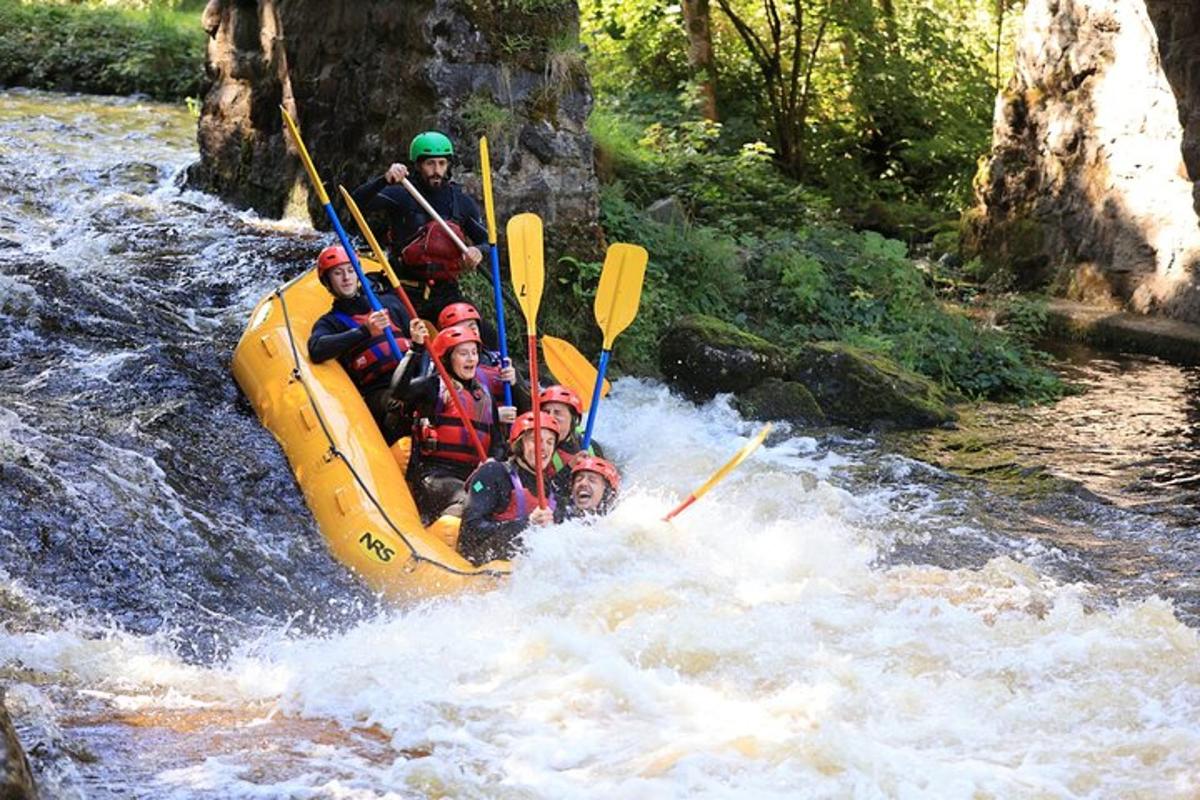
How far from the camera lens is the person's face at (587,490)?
216 inches

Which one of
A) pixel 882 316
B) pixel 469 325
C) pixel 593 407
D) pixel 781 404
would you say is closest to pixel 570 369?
pixel 593 407

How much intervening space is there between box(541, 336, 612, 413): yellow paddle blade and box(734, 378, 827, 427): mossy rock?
3.79 feet

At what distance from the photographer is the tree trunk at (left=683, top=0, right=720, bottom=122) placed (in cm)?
1273

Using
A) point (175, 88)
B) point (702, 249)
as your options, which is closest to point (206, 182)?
point (702, 249)

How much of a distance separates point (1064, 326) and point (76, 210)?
695 centimetres

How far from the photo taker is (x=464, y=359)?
19.1 feet

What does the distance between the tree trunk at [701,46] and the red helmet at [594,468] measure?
7624mm

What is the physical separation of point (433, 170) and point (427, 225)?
28 centimetres

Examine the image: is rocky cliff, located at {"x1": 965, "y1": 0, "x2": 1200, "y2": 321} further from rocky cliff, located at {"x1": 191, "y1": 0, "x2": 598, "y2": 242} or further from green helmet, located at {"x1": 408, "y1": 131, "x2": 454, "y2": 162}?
green helmet, located at {"x1": 408, "y1": 131, "x2": 454, "y2": 162}

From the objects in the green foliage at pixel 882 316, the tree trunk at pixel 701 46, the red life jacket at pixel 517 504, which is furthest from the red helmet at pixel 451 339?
the tree trunk at pixel 701 46

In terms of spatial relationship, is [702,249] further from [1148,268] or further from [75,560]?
[75,560]

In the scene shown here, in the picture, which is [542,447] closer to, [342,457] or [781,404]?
[342,457]

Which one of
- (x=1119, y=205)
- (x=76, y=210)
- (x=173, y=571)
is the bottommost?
(x=173, y=571)

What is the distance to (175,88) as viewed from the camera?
14945 millimetres
